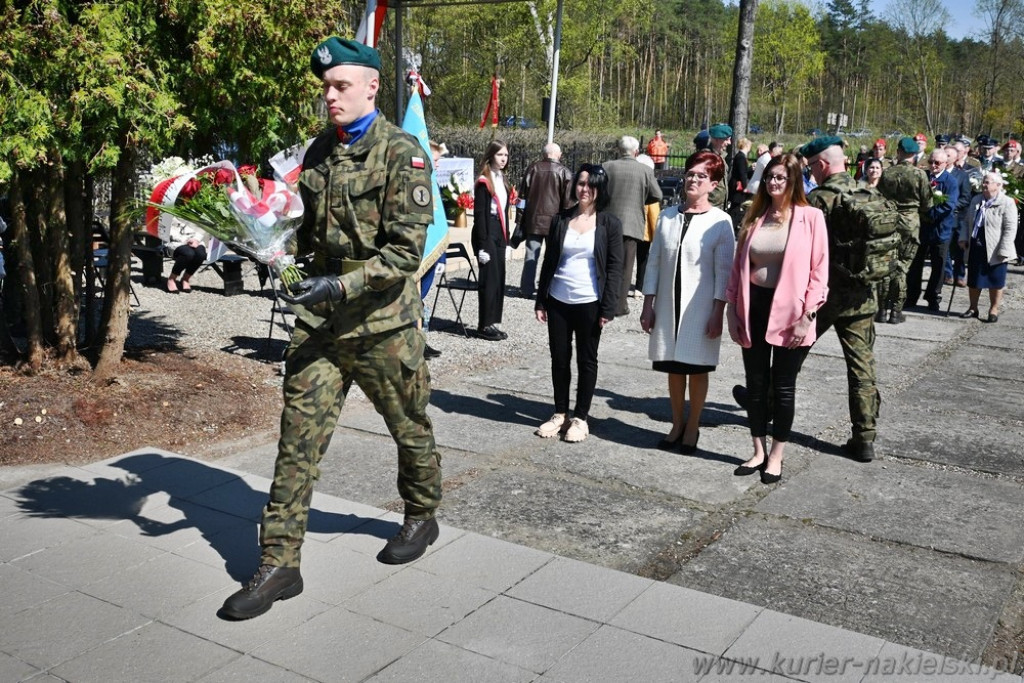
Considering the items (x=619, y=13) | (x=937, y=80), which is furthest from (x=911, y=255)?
(x=937, y=80)

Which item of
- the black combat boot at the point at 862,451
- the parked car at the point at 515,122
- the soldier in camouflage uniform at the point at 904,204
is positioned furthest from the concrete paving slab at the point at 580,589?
the parked car at the point at 515,122

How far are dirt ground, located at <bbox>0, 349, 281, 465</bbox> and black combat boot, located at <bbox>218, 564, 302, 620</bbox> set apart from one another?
7.87 ft

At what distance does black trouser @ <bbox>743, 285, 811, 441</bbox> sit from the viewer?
615 centimetres

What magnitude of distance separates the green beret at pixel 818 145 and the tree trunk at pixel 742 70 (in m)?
11.4

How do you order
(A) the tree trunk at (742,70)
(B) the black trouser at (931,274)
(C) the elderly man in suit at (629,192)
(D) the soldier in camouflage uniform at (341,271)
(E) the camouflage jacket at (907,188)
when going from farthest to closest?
(A) the tree trunk at (742,70) < (B) the black trouser at (931,274) < (C) the elderly man in suit at (629,192) < (E) the camouflage jacket at (907,188) < (D) the soldier in camouflage uniform at (341,271)

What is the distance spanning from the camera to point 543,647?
403 centimetres

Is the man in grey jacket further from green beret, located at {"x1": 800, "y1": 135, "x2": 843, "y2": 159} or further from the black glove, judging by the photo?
the black glove

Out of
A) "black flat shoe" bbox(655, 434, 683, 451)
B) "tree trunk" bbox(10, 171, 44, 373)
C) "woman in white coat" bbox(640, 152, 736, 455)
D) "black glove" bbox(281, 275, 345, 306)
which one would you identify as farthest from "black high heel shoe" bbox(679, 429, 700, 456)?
"tree trunk" bbox(10, 171, 44, 373)

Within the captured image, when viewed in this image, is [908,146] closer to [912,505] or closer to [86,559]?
[912,505]

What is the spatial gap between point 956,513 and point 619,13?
130 ft

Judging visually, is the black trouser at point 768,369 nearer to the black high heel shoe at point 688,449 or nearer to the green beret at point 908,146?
the black high heel shoe at point 688,449

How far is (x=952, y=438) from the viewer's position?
7.23 m

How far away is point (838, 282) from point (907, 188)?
5.01m

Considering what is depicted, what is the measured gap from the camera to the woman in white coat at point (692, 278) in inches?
252
